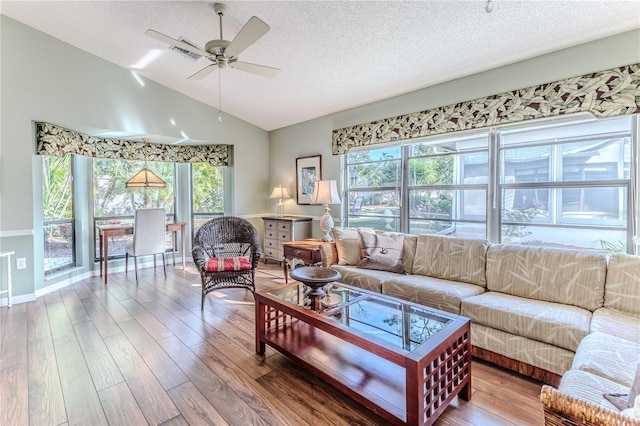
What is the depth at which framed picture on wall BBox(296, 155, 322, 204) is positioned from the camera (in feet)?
16.5

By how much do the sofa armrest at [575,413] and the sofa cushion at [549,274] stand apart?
1455 millimetres

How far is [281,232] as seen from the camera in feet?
16.8

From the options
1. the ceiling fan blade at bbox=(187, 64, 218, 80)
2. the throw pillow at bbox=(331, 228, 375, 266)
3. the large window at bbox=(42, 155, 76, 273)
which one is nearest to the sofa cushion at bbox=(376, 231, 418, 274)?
the throw pillow at bbox=(331, 228, 375, 266)

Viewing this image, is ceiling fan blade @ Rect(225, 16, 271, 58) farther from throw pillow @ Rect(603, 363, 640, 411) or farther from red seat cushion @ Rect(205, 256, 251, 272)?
throw pillow @ Rect(603, 363, 640, 411)

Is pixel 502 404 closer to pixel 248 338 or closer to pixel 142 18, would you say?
pixel 248 338

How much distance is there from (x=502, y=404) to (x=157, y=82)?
550cm

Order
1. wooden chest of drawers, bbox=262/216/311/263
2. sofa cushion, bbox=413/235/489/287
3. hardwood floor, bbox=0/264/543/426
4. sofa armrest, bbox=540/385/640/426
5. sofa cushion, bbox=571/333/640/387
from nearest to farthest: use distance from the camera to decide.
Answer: sofa armrest, bbox=540/385/640/426, sofa cushion, bbox=571/333/640/387, hardwood floor, bbox=0/264/543/426, sofa cushion, bbox=413/235/489/287, wooden chest of drawers, bbox=262/216/311/263

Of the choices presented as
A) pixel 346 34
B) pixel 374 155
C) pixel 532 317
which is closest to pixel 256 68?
pixel 346 34

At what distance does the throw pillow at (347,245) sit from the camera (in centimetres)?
341

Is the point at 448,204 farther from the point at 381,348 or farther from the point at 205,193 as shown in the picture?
the point at 205,193

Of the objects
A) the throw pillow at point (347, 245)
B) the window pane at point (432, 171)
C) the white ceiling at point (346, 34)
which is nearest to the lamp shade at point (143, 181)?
the white ceiling at point (346, 34)

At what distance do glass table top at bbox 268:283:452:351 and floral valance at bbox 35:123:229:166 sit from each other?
11.5 feet

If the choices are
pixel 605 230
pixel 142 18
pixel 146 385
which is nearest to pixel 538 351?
pixel 605 230

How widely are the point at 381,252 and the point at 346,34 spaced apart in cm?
217
